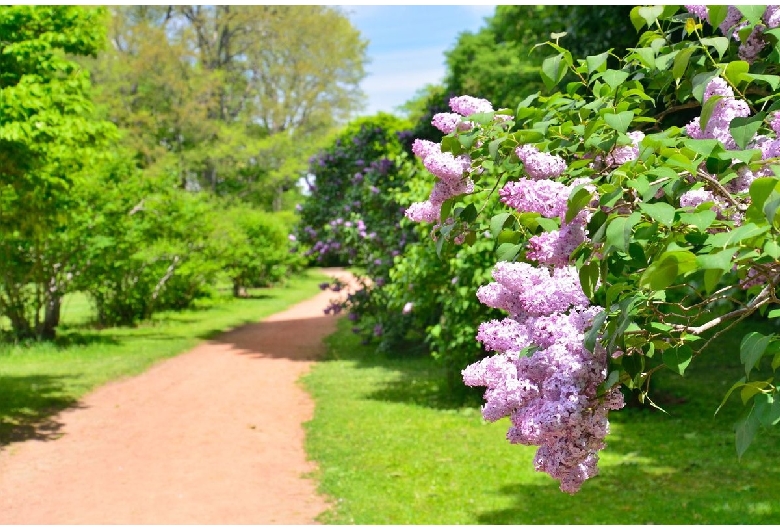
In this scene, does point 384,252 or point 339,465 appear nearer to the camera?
point 339,465

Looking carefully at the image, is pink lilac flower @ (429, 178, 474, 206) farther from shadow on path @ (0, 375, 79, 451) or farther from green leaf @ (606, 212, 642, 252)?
shadow on path @ (0, 375, 79, 451)

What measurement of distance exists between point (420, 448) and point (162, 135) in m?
28.4

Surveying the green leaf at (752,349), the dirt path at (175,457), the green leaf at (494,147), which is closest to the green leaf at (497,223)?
the green leaf at (494,147)

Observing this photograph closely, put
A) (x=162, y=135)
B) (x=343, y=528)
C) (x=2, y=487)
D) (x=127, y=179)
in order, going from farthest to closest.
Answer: (x=162, y=135) < (x=127, y=179) < (x=2, y=487) < (x=343, y=528)

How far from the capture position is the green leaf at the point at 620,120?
2.88 m

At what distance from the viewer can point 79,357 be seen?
16.2 m

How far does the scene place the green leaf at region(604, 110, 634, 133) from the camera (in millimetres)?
2877

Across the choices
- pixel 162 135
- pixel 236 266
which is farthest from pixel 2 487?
pixel 162 135

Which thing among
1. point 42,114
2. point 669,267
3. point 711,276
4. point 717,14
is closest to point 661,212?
point 669,267

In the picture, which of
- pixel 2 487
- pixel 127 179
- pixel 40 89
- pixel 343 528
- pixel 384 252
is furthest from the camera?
pixel 127 179

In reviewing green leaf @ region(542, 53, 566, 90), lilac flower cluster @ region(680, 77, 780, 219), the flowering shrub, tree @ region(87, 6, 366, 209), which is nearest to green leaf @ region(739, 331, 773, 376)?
the flowering shrub

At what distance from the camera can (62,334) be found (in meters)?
19.1

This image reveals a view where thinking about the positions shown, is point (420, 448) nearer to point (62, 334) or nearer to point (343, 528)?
point (343, 528)

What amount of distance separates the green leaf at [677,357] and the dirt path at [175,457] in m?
4.88
